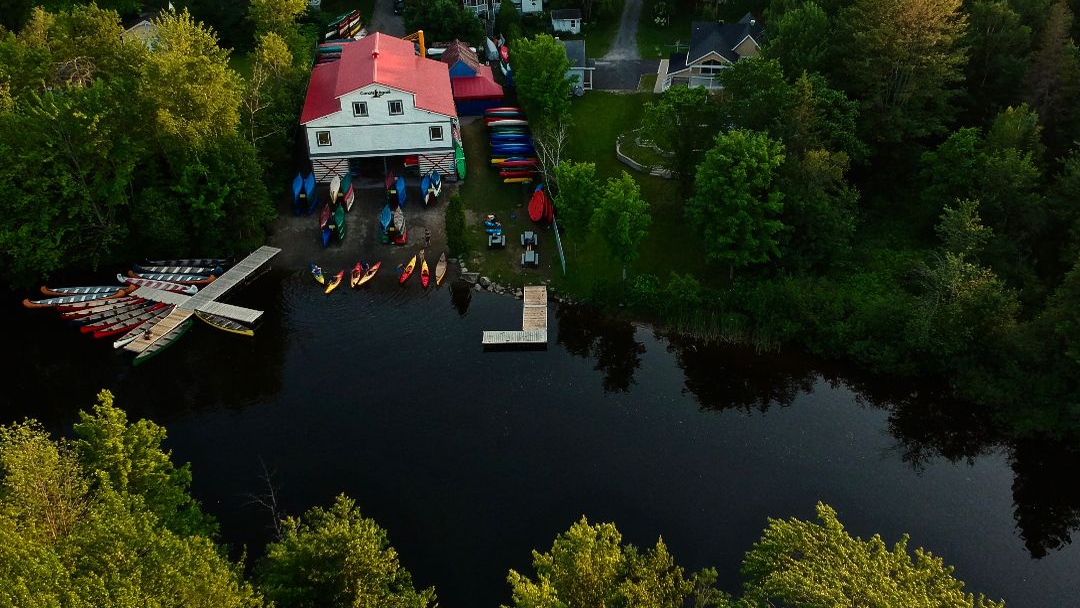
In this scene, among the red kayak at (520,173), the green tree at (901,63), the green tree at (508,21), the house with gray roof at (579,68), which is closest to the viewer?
the green tree at (901,63)

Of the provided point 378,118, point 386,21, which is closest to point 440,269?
point 378,118

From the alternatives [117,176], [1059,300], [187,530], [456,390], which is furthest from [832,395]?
[117,176]

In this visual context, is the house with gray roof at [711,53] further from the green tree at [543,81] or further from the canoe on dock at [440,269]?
the canoe on dock at [440,269]

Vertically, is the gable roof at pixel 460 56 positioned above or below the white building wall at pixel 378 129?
above

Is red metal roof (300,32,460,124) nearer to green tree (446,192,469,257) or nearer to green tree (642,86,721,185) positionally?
green tree (446,192,469,257)

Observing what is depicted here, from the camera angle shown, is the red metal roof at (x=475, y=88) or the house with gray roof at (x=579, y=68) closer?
the red metal roof at (x=475, y=88)

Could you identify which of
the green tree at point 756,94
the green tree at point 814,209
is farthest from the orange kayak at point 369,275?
the green tree at point 814,209

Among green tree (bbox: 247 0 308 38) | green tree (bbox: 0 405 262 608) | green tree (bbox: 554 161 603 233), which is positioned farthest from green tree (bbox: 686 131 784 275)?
green tree (bbox: 247 0 308 38)

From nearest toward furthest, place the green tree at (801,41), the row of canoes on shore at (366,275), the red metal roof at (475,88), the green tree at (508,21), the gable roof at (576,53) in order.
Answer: the row of canoes on shore at (366,275) → the green tree at (801,41) → the red metal roof at (475,88) → the gable roof at (576,53) → the green tree at (508,21)

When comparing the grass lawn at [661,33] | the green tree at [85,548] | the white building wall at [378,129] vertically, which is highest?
the grass lawn at [661,33]
